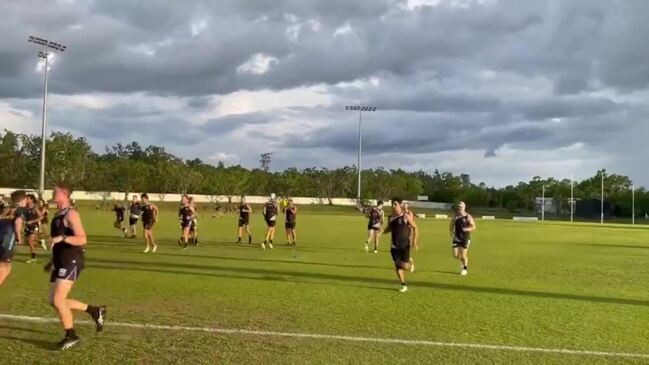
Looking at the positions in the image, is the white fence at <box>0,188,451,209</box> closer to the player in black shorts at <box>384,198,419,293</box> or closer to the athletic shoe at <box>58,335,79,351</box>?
the player in black shorts at <box>384,198,419,293</box>

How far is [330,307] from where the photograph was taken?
37.5 ft

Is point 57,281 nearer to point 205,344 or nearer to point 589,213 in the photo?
point 205,344

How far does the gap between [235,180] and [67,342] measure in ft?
366

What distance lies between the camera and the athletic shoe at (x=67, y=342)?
793cm

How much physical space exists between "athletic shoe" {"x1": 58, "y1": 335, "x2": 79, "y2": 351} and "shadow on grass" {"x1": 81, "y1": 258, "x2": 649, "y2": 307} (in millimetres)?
7274

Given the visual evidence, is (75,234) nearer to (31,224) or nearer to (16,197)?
(16,197)

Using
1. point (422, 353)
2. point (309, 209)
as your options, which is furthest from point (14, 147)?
point (422, 353)

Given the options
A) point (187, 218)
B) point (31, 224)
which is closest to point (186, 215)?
point (187, 218)

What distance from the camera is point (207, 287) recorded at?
45.0 feet

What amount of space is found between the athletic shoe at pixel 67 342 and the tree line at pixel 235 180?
7848cm

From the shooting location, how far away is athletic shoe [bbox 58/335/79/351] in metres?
7.93

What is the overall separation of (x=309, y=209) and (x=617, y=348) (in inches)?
3726

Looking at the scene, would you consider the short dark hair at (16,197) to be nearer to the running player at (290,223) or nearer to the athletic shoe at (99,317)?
the athletic shoe at (99,317)

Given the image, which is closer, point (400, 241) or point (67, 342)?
point (67, 342)
